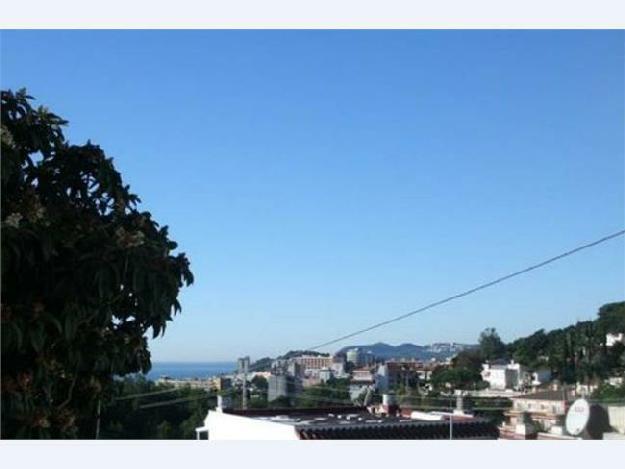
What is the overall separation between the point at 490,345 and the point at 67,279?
2034 cm

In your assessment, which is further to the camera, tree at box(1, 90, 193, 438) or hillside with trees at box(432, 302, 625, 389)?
hillside with trees at box(432, 302, 625, 389)

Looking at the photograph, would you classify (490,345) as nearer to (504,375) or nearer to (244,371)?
(504,375)

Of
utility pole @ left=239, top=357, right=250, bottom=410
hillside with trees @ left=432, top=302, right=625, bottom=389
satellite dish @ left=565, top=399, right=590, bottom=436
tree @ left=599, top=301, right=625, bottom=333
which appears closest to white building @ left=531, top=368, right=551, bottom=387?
hillside with trees @ left=432, top=302, right=625, bottom=389

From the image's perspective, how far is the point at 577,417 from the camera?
693cm

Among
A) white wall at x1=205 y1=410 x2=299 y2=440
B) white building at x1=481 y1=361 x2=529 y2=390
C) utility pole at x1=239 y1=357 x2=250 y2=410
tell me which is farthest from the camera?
white building at x1=481 y1=361 x2=529 y2=390

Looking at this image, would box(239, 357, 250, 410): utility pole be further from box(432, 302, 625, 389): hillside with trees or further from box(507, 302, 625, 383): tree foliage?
box(507, 302, 625, 383): tree foliage

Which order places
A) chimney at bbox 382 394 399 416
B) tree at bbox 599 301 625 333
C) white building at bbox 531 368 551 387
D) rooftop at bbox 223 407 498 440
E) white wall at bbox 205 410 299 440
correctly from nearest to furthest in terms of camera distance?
1. rooftop at bbox 223 407 498 440
2. white wall at bbox 205 410 299 440
3. chimney at bbox 382 394 399 416
4. tree at bbox 599 301 625 333
5. white building at bbox 531 368 551 387

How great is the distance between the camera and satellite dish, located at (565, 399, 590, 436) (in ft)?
22.2

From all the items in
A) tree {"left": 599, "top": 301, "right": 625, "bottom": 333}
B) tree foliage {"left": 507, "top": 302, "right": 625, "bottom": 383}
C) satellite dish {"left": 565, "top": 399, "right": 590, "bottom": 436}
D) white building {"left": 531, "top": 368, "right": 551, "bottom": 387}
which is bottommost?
white building {"left": 531, "top": 368, "right": 551, "bottom": 387}

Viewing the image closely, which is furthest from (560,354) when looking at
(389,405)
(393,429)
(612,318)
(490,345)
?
(393,429)

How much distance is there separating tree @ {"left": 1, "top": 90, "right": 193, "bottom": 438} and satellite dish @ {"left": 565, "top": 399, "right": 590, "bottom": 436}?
5.20m

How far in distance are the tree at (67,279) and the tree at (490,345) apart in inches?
741

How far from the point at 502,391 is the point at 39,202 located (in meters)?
21.4
